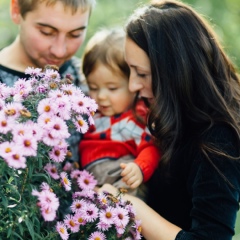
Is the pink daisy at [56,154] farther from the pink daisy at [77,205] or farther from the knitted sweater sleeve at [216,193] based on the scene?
the knitted sweater sleeve at [216,193]

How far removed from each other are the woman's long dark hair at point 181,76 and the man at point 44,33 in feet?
1.22

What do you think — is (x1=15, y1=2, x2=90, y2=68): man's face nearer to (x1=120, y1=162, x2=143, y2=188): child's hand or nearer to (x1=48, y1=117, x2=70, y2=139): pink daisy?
(x1=120, y1=162, x2=143, y2=188): child's hand

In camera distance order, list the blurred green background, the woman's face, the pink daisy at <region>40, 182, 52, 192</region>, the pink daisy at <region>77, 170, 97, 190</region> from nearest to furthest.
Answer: the pink daisy at <region>40, 182, 52, 192</region> → the woman's face → the pink daisy at <region>77, 170, 97, 190</region> → the blurred green background

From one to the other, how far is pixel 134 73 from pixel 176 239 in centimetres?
68

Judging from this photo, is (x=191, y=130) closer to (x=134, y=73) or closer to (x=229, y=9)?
(x=134, y=73)

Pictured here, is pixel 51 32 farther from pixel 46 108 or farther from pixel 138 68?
pixel 46 108

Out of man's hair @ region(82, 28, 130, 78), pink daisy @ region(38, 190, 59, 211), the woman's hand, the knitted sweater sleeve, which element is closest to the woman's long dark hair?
the knitted sweater sleeve

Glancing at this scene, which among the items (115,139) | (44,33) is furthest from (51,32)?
(115,139)

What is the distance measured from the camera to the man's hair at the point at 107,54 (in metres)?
2.76

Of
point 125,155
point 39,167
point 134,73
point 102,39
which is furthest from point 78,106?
point 102,39

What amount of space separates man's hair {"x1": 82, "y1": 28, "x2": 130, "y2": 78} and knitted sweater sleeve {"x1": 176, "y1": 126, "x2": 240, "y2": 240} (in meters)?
0.80

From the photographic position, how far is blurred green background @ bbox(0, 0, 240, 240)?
5008 mm

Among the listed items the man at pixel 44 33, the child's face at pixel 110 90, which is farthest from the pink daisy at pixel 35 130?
the child's face at pixel 110 90

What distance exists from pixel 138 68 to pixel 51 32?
50cm
